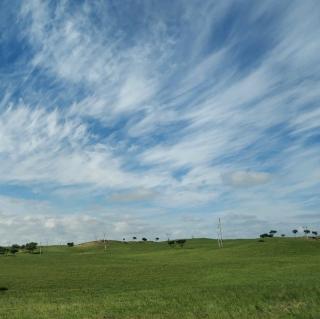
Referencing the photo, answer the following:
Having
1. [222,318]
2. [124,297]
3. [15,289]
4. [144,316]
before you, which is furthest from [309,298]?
[15,289]

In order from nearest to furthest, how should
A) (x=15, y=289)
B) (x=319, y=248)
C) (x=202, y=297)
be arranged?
(x=202, y=297)
(x=15, y=289)
(x=319, y=248)

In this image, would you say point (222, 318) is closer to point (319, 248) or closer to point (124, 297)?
point (124, 297)

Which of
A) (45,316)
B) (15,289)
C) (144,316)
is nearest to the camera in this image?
(144,316)

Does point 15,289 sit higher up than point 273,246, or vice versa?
point 273,246

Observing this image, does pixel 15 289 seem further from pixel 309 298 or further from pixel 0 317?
pixel 309 298

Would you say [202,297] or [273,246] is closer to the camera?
[202,297]

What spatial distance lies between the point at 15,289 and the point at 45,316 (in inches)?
1082

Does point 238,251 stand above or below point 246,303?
above

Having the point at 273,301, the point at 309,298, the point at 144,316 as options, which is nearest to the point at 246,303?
the point at 273,301

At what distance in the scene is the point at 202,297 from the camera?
124ft

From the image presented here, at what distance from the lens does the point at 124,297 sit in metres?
41.9

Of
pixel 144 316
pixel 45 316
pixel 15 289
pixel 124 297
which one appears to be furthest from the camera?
pixel 15 289

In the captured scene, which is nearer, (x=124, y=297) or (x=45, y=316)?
(x=45, y=316)

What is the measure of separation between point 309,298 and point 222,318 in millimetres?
8322
